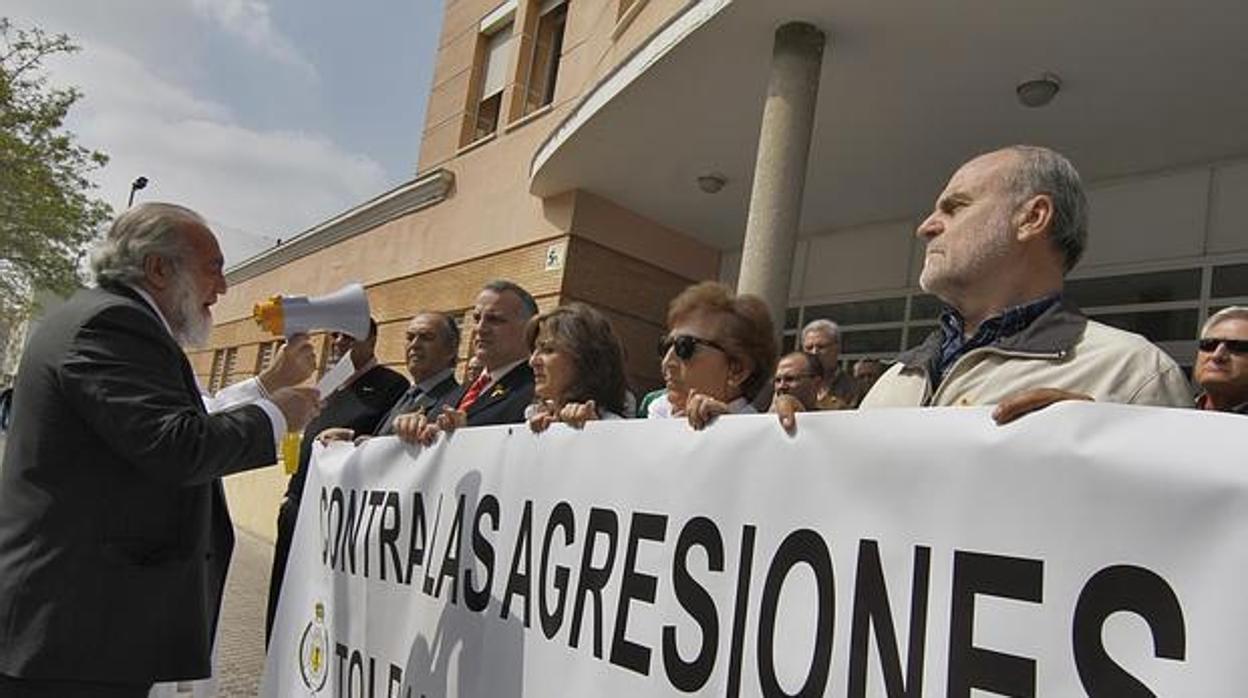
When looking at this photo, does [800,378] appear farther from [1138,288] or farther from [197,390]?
[1138,288]

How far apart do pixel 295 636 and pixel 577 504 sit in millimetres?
1582

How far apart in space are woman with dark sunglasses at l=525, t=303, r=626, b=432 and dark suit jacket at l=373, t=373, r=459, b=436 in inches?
33.1

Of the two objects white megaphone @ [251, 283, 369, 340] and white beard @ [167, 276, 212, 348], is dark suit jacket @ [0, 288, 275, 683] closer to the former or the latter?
white beard @ [167, 276, 212, 348]

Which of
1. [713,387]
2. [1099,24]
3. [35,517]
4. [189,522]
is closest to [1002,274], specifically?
[713,387]

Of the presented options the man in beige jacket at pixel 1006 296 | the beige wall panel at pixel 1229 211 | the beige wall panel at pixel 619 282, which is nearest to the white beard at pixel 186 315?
the man in beige jacket at pixel 1006 296

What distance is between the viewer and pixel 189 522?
7.56 ft

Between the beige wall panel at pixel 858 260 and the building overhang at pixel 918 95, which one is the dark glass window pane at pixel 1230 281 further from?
the beige wall panel at pixel 858 260

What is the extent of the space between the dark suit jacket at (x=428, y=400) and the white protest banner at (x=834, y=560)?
1.02 metres

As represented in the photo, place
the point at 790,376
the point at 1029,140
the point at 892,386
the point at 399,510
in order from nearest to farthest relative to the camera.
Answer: the point at 892,386, the point at 399,510, the point at 790,376, the point at 1029,140

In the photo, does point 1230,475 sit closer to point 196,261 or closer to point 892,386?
point 892,386

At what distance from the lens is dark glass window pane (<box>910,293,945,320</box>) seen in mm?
8117

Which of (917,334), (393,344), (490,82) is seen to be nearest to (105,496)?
(917,334)

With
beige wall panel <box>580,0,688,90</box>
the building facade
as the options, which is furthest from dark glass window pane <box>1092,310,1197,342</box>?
beige wall panel <box>580,0,688,90</box>

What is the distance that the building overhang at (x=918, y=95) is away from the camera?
514 centimetres
